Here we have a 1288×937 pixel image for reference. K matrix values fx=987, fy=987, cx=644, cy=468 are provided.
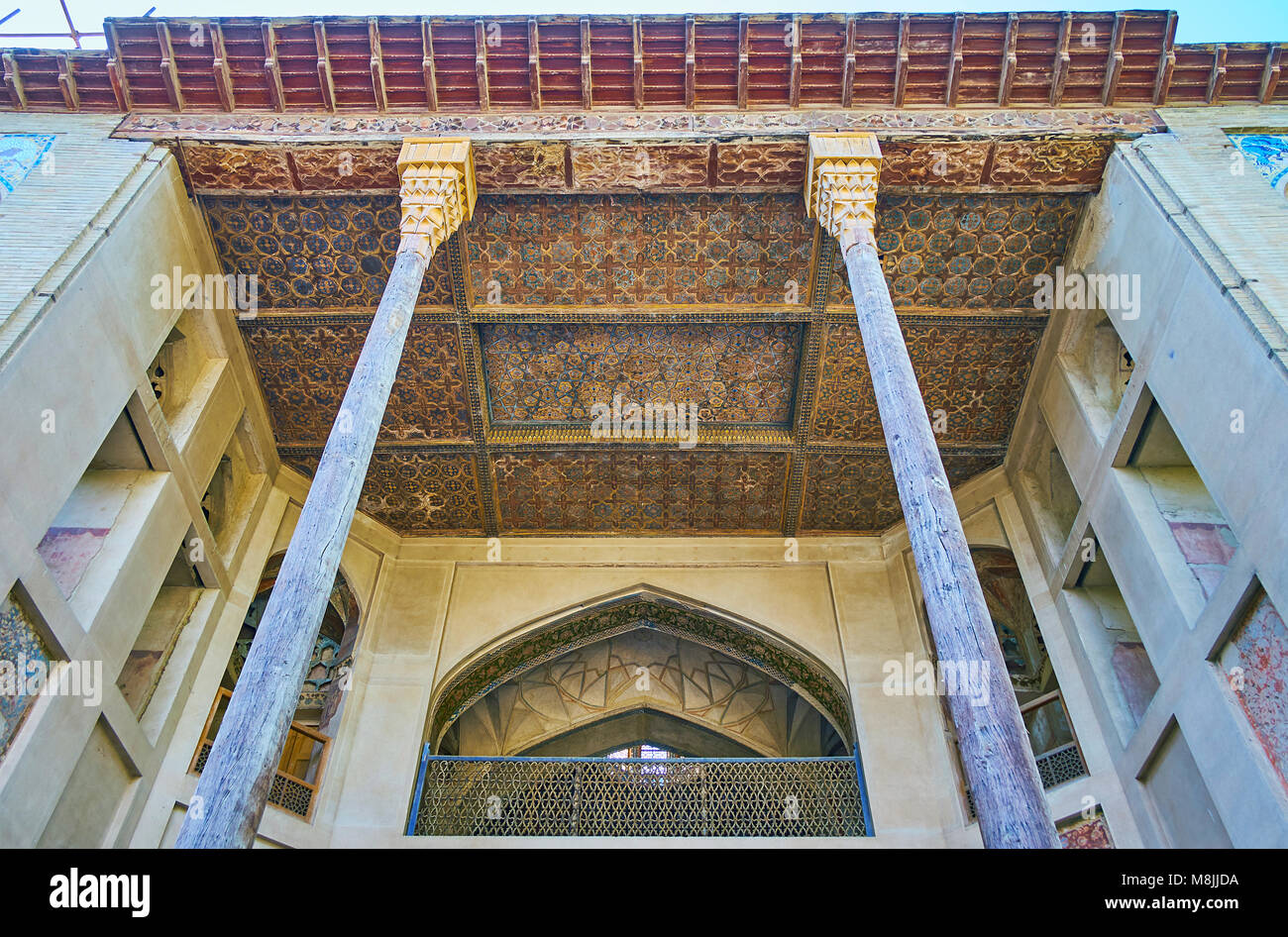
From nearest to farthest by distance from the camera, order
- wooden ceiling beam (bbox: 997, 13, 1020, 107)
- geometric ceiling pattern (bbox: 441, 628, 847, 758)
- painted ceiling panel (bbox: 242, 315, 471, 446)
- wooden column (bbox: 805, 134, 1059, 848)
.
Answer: wooden column (bbox: 805, 134, 1059, 848)
wooden ceiling beam (bbox: 997, 13, 1020, 107)
painted ceiling panel (bbox: 242, 315, 471, 446)
geometric ceiling pattern (bbox: 441, 628, 847, 758)

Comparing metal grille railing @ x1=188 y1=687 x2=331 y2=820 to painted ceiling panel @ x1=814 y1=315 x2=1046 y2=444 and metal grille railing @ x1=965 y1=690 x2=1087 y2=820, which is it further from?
painted ceiling panel @ x1=814 y1=315 x2=1046 y2=444

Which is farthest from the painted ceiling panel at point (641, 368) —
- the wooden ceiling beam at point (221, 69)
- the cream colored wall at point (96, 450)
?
the wooden ceiling beam at point (221, 69)

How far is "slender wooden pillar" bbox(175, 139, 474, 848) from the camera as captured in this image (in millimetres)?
3461

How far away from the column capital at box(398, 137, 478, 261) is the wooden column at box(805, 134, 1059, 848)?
2.41 m

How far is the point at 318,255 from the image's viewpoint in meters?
7.38

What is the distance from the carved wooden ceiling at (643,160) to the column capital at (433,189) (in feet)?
0.68

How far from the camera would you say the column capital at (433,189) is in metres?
6.27

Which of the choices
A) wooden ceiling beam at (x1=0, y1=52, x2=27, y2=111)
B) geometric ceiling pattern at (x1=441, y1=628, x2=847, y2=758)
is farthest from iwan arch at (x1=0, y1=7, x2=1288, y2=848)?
geometric ceiling pattern at (x1=441, y1=628, x2=847, y2=758)

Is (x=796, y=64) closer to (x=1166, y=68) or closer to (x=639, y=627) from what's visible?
(x=1166, y=68)

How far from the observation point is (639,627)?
9.25 meters

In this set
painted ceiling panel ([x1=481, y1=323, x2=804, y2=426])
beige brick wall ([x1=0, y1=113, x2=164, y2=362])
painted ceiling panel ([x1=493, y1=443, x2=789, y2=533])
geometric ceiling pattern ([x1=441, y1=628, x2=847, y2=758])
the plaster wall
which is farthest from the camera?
geometric ceiling pattern ([x1=441, y1=628, x2=847, y2=758])

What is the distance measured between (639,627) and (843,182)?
4.56 m

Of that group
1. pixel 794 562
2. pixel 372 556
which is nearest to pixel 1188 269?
pixel 794 562
